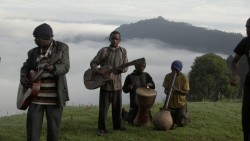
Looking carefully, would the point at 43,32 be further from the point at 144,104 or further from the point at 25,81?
the point at 144,104

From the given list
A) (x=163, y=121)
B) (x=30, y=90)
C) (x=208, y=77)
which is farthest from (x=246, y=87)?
(x=208, y=77)

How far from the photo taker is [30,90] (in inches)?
334

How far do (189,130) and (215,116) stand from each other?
2.24m

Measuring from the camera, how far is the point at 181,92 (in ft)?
40.5

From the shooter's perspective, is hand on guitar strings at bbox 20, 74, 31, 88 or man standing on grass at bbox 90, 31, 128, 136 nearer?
hand on guitar strings at bbox 20, 74, 31, 88

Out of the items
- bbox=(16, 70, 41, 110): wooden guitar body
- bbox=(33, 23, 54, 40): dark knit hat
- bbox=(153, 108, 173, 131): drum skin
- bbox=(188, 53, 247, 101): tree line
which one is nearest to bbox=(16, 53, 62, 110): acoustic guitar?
bbox=(16, 70, 41, 110): wooden guitar body

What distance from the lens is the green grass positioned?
11742 millimetres

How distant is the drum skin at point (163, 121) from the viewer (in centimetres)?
1216

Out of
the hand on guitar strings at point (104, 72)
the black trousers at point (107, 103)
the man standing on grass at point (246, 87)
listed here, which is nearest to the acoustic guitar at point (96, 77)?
the hand on guitar strings at point (104, 72)

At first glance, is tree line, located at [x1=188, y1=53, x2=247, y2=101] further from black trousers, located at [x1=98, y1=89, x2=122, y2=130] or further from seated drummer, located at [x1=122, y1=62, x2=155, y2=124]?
black trousers, located at [x1=98, y1=89, x2=122, y2=130]

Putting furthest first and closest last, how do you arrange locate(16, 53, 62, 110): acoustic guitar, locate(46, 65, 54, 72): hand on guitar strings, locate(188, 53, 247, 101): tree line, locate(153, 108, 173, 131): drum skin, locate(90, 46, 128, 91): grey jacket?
1. locate(188, 53, 247, 101): tree line
2. locate(153, 108, 173, 131): drum skin
3. locate(90, 46, 128, 91): grey jacket
4. locate(16, 53, 62, 110): acoustic guitar
5. locate(46, 65, 54, 72): hand on guitar strings

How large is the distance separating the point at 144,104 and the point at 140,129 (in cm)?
60

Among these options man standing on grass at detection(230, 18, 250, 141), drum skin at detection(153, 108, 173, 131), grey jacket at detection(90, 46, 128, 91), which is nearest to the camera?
man standing on grass at detection(230, 18, 250, 141)

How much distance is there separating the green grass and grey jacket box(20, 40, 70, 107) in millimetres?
3107
